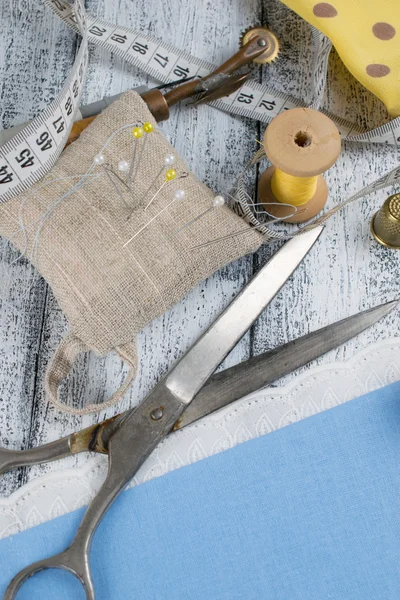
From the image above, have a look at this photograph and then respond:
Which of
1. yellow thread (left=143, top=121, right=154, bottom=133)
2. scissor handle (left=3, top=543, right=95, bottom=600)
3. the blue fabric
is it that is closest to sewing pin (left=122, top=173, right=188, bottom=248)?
yellow thread (left=143, top=121, right=154, bottom=133)

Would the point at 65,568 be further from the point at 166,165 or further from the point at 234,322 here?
the point at 166,165

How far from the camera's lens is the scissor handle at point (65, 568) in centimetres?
128

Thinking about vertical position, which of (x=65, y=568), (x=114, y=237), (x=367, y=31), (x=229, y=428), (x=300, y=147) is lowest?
(x=65, y=568)

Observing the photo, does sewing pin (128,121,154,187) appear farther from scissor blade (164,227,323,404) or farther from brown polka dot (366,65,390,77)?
brown polka dot (366,65,390,77)

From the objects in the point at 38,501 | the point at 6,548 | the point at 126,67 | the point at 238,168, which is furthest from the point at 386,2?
the point at 6,548

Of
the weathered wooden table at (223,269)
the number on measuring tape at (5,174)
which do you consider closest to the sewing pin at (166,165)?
the weathered wooden table at (223,269)

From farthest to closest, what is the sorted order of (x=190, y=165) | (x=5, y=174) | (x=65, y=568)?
1. (x=190, y=165)
2. (x=5, y=174)
3. (x=65, y=568)

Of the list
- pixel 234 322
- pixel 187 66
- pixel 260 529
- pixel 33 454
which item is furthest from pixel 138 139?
pixel 260 529

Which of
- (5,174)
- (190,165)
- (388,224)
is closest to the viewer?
(5,174)

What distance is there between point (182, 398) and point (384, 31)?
2.92ft

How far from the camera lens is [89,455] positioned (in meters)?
1.42

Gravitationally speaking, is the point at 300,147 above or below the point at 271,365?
above

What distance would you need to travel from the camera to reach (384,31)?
1.57 meters

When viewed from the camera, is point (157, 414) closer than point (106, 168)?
Yes
